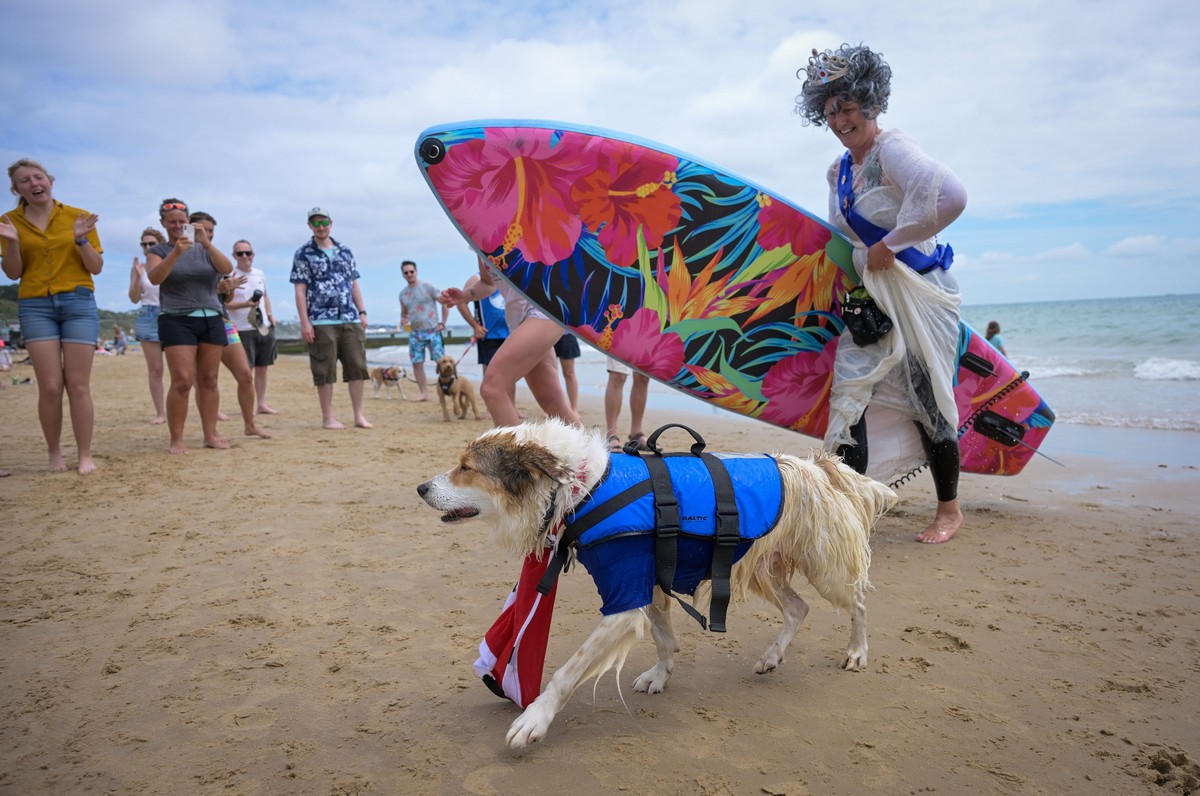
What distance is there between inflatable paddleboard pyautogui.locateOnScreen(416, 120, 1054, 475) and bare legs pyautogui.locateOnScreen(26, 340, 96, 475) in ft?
12.7

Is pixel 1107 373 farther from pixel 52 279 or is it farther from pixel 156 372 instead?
pixel 52 279

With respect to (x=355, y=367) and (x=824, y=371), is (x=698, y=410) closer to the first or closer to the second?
(x=355, y=367)

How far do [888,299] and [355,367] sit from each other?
261 inches

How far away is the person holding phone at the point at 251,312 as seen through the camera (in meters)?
9.55

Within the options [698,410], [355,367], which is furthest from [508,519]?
[698,410]

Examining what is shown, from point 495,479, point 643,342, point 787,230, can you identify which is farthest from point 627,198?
point 495,479

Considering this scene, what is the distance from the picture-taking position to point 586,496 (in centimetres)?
260

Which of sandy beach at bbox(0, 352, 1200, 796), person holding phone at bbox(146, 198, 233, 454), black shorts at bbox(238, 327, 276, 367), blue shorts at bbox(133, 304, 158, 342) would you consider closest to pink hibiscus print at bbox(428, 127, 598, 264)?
sandy beach at bbox(0, 352, 1200, 796)

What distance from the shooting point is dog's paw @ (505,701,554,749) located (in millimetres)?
2418

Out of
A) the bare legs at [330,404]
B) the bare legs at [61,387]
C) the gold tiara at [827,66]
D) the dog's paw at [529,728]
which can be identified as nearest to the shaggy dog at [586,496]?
the dog's paw at [529,728]

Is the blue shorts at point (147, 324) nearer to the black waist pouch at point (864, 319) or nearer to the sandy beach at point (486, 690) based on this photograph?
the sandy beach at point (486, 690)

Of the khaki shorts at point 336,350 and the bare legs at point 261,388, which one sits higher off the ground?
the khaki shorts at point 336,350

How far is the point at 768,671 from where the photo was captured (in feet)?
10.0

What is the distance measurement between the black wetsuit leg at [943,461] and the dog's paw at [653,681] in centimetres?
243
